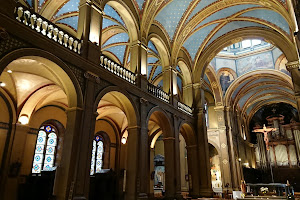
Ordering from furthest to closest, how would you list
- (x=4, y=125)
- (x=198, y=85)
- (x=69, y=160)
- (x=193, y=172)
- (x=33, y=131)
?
(x=198, y=85), (x=193, y=172), (x=33, y=131), (x=4, y=125), (x=69, y=160)

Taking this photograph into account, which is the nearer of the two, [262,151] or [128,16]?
[128,16]

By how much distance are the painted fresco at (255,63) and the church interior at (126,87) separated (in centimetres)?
8

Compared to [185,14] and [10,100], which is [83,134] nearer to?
[10,100]

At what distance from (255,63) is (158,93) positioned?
12.4 metres

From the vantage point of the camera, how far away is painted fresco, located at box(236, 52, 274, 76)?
19.7 m

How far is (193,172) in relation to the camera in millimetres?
13469

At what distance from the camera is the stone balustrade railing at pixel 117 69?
8.76 m

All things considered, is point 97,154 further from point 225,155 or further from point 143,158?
point 225,155

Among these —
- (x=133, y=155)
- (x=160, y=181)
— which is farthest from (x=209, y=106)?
(x=133, y=155)

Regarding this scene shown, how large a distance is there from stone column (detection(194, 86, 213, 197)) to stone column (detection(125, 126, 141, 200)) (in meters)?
5.75

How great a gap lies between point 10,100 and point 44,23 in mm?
5015

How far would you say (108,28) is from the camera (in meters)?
12.9

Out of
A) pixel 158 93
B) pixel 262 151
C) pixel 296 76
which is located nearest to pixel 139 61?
pixel 158 93

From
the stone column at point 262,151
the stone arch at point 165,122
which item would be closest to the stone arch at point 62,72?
the stone arch at point 165,122
